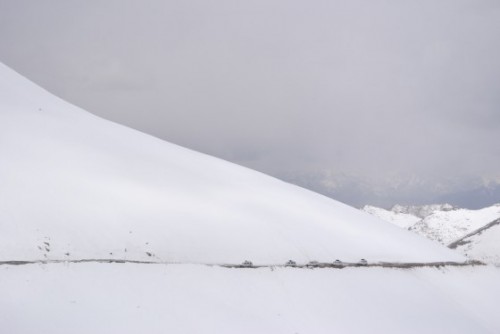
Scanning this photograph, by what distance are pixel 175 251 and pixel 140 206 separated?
416cm

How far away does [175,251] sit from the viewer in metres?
24.2

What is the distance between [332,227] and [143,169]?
13487 millimetres

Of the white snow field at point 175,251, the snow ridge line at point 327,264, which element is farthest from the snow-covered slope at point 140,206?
the snow ridge line at point 327,264

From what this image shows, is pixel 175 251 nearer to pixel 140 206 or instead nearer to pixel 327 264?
pixel 140 206

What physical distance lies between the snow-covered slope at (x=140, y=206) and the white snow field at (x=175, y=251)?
0.11 meters

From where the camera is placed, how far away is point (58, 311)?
16641 millimetres

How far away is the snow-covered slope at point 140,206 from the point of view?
22719 millimetres

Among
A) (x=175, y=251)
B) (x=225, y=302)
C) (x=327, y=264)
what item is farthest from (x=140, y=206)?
(x=327, y=264)

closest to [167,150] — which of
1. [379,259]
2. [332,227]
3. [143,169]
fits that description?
[143,169]

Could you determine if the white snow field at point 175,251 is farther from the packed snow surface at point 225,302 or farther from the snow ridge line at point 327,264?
the snow ridge line at point 327,264

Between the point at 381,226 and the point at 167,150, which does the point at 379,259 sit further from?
the point at 167,150

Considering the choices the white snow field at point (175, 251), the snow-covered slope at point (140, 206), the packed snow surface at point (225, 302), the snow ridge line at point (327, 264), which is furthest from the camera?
the snow-covered slope at point (140, 206)

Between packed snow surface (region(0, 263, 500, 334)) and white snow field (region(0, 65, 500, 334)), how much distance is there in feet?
0.22

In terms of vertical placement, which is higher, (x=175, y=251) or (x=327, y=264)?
(x=175, y=251)
